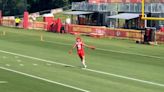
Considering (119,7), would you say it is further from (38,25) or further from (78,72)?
(78,72)

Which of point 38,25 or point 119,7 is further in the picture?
point 119,7

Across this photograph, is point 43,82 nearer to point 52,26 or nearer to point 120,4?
point 52,26

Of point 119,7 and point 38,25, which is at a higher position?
point 119,7

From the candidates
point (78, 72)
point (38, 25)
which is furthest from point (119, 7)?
point (78, 72)

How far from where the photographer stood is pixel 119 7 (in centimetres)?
7550

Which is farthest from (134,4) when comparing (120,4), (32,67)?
(32,67)

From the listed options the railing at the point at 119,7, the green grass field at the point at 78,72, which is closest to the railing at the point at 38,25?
the railing at the point at 119,7

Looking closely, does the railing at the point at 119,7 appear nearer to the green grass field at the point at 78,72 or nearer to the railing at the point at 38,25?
the railing at the point at 38,25

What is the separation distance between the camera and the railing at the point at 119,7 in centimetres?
6629

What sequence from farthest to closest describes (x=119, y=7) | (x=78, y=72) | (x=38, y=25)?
(x=119, y=7), (x=38, y=25), (x=78, y=72)

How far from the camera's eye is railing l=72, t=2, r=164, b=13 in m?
66.3

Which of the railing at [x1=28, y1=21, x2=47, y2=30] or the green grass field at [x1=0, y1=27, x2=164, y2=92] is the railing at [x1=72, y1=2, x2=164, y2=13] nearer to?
the railing at [x1=28, y1=21, x2=47, y2=30]

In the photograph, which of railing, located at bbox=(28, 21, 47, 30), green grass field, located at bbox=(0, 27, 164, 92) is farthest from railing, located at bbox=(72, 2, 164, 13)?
green grass field, located at bbox=(0, 27, 164, 92)

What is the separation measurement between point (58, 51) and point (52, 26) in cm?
3030
